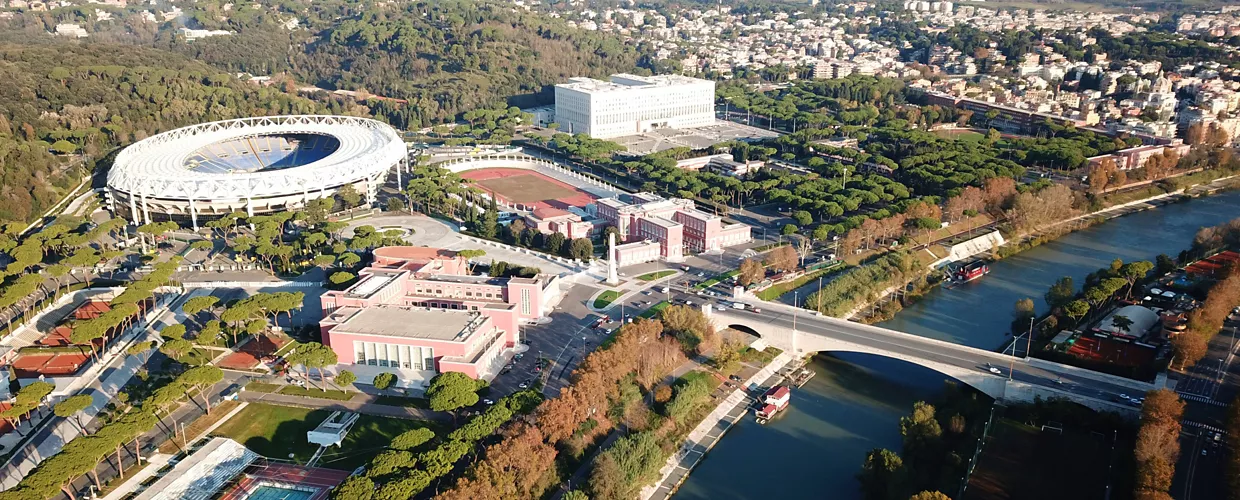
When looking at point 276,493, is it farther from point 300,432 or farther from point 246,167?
point 246,167

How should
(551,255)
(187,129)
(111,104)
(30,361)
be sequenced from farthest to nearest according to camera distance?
(111,104)
(187,129)
(551,255)
(30,361)

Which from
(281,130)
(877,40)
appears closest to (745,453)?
(281,130)

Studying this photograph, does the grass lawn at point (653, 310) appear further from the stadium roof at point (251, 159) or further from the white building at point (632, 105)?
the white building at point (632, 105)

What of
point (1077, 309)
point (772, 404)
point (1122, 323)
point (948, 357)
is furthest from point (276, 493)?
point (1122, 323)

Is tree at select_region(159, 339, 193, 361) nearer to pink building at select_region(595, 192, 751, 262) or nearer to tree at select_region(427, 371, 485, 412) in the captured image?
tree at select_region(427, 371, 485, 412)

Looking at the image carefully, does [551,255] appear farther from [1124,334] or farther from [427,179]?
[1124,334]

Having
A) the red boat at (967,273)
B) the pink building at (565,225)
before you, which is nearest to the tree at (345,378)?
the pink building at (565,225)
